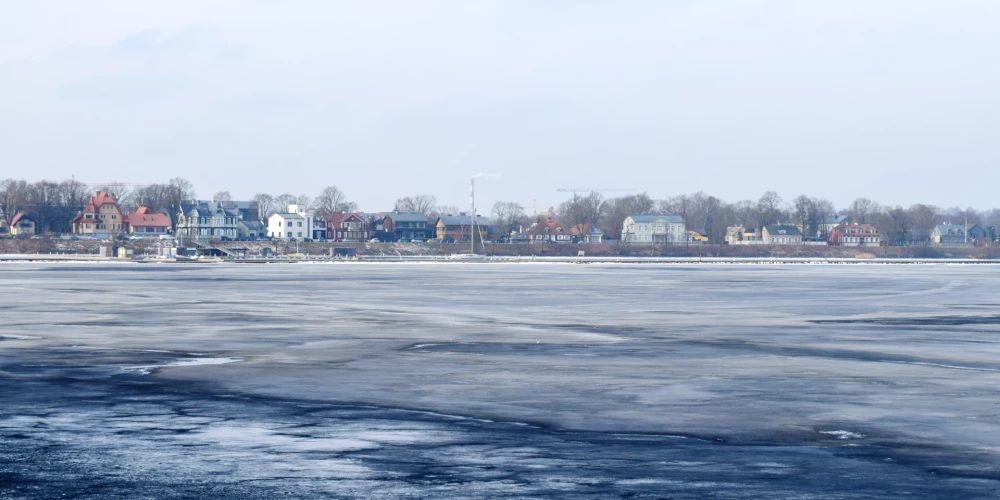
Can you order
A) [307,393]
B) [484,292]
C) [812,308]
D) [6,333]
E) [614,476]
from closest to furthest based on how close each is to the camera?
[614,476], [307,393], [6,333], [812,308], [484,292]

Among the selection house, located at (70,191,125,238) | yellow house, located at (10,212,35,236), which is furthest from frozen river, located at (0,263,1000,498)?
yellow house, located at (10,212,35,236)

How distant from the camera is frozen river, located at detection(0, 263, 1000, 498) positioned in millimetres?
12000

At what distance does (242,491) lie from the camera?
11.3 meters

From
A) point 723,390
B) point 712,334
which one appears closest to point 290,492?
point 723,390

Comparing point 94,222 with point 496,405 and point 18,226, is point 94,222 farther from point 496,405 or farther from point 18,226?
point 496,405

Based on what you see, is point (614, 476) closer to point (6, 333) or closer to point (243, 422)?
point (243, 422)

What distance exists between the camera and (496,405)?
57.3ft

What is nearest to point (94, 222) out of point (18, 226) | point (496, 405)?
point (18, 226)

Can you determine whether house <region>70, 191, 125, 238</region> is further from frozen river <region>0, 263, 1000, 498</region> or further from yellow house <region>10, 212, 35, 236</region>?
frozen river <region>0, 263, 1000, 498</region>

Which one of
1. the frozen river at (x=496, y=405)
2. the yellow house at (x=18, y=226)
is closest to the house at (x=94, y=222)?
the yellow house at (x=18, y=226)

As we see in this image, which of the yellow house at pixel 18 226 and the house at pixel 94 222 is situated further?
the house at pixel 94 222

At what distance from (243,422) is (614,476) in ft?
19.3

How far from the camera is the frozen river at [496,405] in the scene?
1200 centimetres

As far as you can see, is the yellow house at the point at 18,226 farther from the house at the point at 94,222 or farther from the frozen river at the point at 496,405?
the frozen river at the point at 496,405
